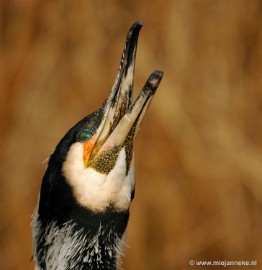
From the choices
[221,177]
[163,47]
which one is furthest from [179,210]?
[163,47]

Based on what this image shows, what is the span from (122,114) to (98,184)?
26 centimetres

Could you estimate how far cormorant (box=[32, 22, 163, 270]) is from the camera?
234cm

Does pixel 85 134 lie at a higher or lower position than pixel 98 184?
higher

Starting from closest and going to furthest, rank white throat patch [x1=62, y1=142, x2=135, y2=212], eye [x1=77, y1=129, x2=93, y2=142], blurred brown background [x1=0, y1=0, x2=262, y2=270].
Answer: white throat patch [x1=62, y1=142, x2=135, y2=212] < eye [x1=77, y1=129, x2=93, y2=142] < blurred brown background [x1=0, y1=0, x2=262, y2=270]

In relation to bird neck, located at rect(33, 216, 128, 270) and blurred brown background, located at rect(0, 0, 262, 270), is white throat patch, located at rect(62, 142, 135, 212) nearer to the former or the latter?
bird neck, located at rect(33, 216, 128, 270)

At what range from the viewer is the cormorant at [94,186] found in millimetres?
2344

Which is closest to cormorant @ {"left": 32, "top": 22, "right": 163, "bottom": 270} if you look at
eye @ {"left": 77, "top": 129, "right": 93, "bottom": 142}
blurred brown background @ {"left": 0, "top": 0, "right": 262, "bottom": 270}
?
eye @ {"left": 77, "top": 129, "right": 93, "bottom": 142}

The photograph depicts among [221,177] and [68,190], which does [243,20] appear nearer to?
[221,177]

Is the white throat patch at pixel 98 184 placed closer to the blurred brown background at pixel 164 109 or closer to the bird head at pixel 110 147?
the bird head at pixel 110 147

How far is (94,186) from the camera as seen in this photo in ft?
7.68

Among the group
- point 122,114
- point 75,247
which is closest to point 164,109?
point 122,114

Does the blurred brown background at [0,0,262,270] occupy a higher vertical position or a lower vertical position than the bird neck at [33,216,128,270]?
higher

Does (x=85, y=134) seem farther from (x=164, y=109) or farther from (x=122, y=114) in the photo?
(x=164, y=109)

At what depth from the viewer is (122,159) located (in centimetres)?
238
